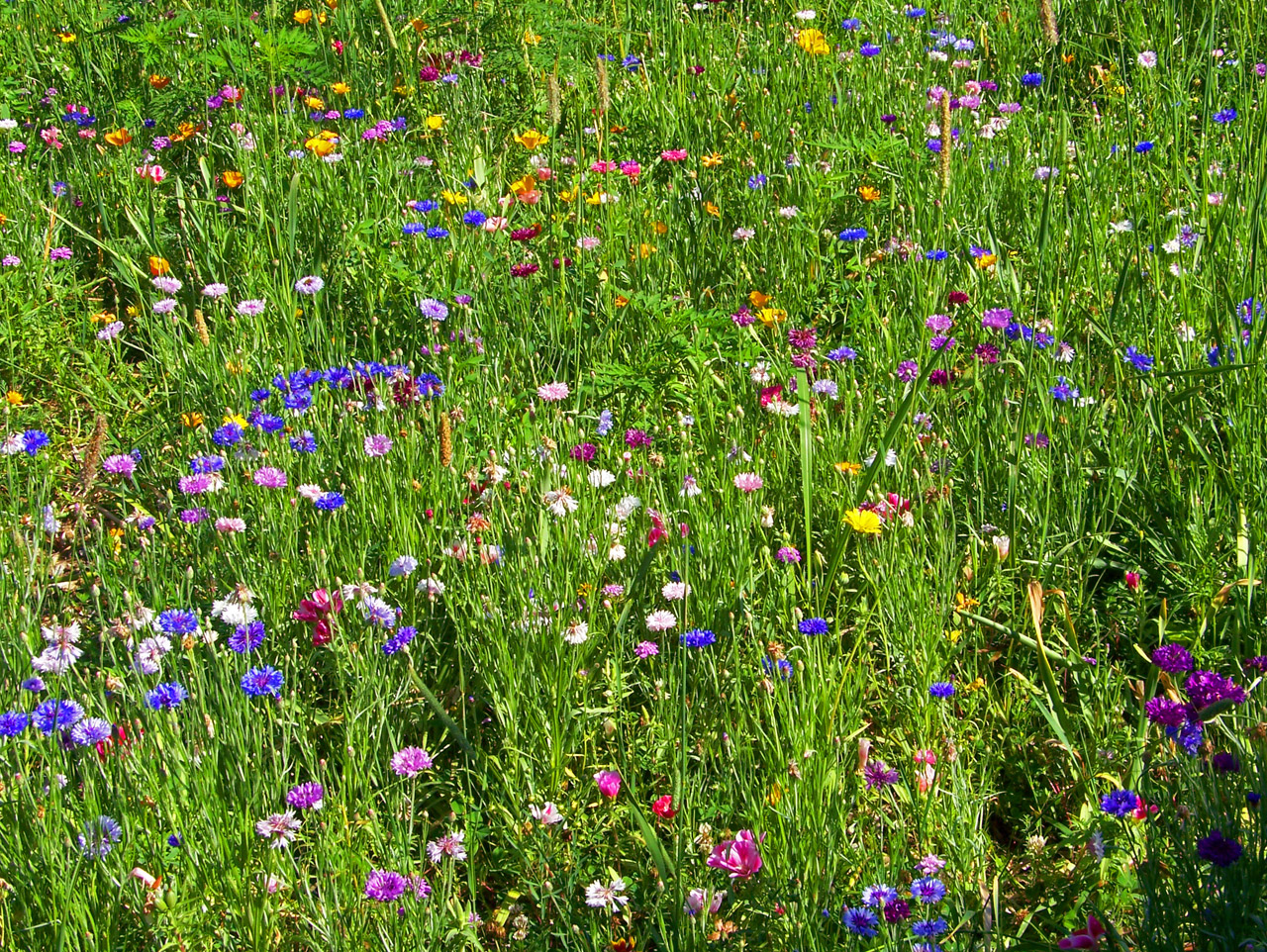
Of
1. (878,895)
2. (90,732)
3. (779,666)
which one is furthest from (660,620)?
(90,732)

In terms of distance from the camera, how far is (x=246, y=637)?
1865mm

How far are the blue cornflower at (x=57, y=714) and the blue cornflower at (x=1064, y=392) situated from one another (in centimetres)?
199

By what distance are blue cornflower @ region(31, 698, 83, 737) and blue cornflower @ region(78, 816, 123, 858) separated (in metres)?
0.18

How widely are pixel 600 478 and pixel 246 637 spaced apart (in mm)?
861

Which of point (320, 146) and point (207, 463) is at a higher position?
point (320, 146)

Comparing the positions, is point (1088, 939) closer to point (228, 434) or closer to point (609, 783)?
point (609, 783)

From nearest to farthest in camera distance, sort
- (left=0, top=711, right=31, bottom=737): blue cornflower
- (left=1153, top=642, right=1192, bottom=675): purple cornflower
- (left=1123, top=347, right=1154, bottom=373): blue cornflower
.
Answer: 1. (left=0, top=711, right=31, bottom=737): blue cornflower
2. (left=1153, top=642, right=1192, bottom=675): purple cornflower
3. (left=1123, top=347, right=1154, bottom=373): blue cornflower

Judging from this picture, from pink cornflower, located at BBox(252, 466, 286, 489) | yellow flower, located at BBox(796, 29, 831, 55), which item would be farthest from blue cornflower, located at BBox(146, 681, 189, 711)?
yellow flower, located at BBox(796, 29, 831, 55)

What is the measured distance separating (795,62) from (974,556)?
8.34 feet

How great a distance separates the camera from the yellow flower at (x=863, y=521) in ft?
7.16

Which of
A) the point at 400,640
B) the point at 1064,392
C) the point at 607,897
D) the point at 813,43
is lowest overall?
the point at 607,897

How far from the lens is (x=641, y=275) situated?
329 cm

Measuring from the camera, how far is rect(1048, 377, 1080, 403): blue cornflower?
97.3 inches

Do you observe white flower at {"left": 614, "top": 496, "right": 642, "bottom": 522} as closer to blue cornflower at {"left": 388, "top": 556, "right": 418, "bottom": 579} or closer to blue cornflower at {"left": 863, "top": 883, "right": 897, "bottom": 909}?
blue cornflower at {"left": 388, "top": 556, "right": 418, "bottom": 579}
